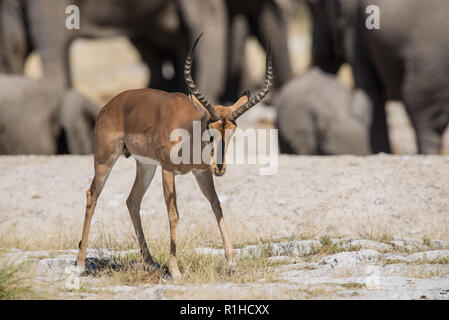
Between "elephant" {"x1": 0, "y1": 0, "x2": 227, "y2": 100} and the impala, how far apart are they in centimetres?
742

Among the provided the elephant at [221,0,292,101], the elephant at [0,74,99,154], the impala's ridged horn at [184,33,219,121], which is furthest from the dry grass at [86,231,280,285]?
the elephant at [221,0,292,101]

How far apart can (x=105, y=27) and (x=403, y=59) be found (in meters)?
5.93

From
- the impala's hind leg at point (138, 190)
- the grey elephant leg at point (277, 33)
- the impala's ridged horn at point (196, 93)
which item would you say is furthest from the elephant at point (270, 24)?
the impala's ridged horn at point (196, 93)

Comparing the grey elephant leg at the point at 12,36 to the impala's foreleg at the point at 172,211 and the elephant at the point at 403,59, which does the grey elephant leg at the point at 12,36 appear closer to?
the elephant at the point at 403,59

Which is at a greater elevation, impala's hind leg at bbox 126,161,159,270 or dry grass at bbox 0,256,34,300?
impala's hind leg at bbox 126,161,159,270

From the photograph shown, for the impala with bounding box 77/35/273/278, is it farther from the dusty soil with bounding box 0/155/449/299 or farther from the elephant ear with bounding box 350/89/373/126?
the elephant ear with bounding box 350/89/373/126

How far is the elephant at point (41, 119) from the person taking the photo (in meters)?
13.1

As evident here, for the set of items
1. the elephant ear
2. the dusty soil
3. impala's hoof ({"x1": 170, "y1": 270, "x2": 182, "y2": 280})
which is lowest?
impala's hoof ({"x1": 170, "y1": 270, "x2": 182, "y2": 280})

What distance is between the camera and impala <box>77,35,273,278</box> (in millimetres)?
6250

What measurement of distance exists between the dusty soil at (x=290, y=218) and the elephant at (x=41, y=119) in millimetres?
1979

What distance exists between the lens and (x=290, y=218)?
8961 mm

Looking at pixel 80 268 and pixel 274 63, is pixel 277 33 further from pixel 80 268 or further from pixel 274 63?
pixel 80 268

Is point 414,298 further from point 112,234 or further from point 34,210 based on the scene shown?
point 34,210

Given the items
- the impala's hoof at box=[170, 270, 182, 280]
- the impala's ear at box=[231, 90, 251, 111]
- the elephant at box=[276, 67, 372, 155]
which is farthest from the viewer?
the elephant at box=[276, 67, 372, 155]
